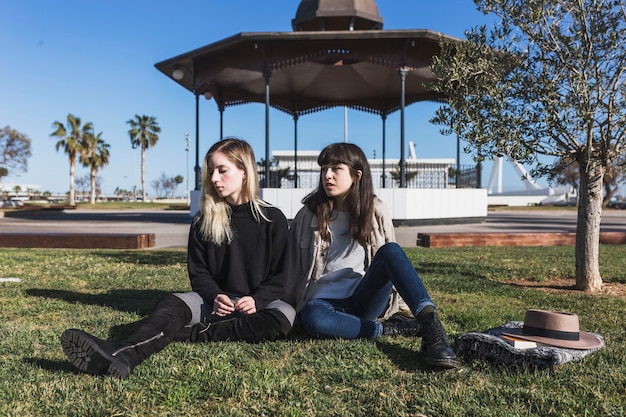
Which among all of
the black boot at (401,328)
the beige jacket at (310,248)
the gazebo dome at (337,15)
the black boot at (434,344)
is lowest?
the black boot at (401,328)

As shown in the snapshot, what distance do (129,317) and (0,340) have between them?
36.9 inches

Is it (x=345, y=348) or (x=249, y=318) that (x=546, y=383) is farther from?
(x=249, y=318)

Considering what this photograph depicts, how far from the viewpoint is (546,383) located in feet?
8.30

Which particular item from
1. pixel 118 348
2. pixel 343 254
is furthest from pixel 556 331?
pixel 118 348

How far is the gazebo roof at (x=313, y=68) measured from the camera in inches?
605

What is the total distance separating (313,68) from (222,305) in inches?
631

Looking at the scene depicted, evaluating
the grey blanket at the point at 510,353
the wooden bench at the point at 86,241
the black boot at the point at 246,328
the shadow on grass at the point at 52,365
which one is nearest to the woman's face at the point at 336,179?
the black boot at the point at 246,328

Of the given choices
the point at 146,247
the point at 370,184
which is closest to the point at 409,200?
the point at 146,247

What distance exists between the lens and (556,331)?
2779mm

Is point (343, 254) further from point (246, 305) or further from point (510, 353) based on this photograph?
point (510, 353)

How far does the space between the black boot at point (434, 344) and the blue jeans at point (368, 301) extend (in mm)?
164

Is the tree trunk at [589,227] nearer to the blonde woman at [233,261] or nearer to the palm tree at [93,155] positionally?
the blonde woman at [233,261]

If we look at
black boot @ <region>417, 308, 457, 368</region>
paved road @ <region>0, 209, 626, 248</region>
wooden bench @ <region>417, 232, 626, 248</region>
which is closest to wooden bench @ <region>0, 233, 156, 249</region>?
paved road @ <region>0, 209, 626, 248</region>

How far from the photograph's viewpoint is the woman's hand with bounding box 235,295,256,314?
123 inches
